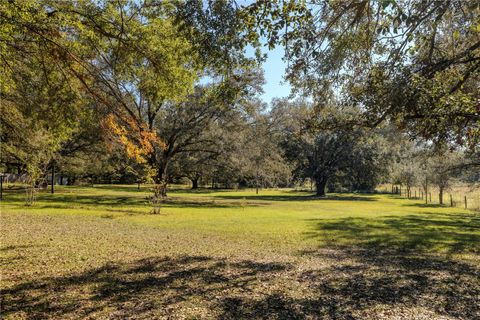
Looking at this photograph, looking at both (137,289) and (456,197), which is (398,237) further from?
(456,197)

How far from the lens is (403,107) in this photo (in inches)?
276

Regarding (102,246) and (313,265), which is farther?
(102,246)

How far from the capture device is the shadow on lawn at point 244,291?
5.07 meters

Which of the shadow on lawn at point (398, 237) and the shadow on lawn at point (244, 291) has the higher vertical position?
the shadow on lawn at point (244, 291)

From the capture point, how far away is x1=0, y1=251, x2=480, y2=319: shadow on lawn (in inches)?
199

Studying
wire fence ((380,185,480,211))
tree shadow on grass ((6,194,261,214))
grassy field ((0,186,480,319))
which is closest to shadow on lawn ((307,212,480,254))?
grassy field ((0,186,480,319))

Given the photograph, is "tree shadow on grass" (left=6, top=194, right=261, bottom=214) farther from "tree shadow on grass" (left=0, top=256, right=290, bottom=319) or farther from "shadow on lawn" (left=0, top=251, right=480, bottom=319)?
"shadow on lawn" (left=0, top=251, right=480, bottom=319)

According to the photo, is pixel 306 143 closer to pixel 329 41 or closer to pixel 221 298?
Result: pixel 329 41

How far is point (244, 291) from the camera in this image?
238 inches

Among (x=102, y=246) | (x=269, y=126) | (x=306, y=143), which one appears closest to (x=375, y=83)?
(x=102, y=246)

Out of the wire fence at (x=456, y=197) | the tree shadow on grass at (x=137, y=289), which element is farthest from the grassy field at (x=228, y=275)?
the wire fence at (x=456, y=197)

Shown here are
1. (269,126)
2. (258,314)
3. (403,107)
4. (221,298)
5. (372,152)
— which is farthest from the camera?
(372,152)

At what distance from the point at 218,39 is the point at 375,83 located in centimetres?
361

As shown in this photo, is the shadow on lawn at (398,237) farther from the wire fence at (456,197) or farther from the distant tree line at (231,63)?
the wire fence at (456,197)
